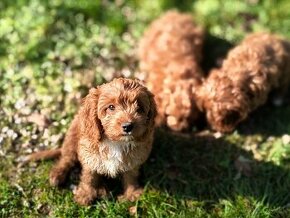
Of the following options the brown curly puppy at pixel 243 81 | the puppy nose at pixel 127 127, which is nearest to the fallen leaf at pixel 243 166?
the brown curly puppy at pixel 243 81

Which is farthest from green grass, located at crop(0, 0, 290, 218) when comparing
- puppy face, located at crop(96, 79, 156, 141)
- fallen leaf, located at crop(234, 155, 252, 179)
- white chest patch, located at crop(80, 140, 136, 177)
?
puppy face, located at crop(96, 79, 156, 141)

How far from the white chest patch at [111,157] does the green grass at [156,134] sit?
0.55 m

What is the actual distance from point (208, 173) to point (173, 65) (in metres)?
1.45

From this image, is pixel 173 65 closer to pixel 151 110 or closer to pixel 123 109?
pixel 151 110

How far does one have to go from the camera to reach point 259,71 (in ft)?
21.3

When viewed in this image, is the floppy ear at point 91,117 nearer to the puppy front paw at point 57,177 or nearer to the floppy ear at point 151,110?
the floppy ear at point 151,110

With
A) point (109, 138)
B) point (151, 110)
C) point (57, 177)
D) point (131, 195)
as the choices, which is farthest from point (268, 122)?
point (57, 177)

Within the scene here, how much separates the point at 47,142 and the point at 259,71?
2.66m

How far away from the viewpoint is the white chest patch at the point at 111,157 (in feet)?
17.0

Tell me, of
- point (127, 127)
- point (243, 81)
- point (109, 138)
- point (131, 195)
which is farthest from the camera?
point (243, 81)

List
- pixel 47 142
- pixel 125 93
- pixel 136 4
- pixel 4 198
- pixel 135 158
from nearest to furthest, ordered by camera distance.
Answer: pixel 125 93 → pixel 135 158 → pixel 4 198 → pixel 47 142 → pixel 136 4

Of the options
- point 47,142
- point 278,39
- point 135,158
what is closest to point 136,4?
point 278,39

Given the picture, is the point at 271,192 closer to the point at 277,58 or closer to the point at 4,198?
the point at 277,58

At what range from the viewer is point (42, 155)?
5.96m
